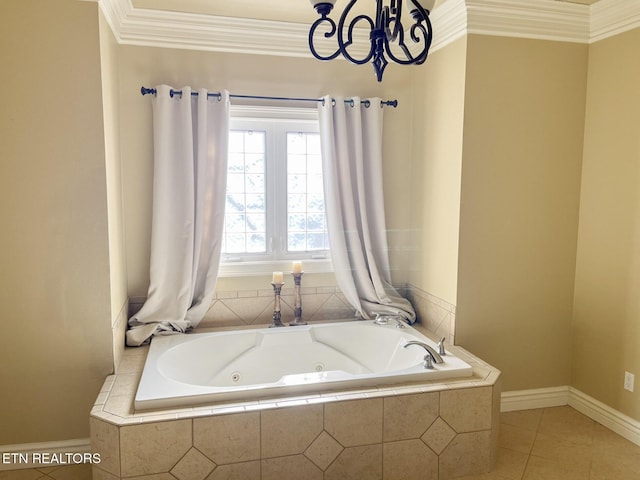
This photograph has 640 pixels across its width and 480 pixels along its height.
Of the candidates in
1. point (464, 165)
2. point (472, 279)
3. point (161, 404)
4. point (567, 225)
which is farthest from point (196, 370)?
point (567, 225)

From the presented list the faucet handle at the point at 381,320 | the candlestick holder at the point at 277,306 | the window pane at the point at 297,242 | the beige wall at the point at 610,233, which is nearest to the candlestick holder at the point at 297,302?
the candlestick holder at the point at 277,306

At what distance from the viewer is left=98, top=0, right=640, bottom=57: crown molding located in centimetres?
270

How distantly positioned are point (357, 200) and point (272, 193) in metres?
0.60

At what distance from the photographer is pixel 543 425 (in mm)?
2867

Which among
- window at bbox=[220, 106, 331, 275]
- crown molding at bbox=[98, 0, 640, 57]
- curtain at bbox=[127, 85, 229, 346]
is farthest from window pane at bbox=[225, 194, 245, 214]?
crown molding at bbox=[98, 0, 640, 57]

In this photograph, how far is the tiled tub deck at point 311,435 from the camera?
2.00m

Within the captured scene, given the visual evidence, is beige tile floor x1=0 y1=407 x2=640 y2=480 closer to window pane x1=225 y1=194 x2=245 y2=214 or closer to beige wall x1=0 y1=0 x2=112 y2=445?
beige wall x1=0 y1=0 x2=112 y2=445

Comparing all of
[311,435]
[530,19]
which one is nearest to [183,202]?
[311,435]

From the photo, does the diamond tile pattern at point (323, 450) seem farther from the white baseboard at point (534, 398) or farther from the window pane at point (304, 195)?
the window pane at point (304, 195)

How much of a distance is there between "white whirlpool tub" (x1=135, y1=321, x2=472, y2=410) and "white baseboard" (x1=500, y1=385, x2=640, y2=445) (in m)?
0.72

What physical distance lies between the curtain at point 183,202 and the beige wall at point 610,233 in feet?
7.52

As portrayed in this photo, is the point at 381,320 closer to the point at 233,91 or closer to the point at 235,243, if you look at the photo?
the point at 235,243

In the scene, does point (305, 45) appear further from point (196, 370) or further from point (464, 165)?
point (196, 370)

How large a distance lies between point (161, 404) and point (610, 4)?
3160mm
